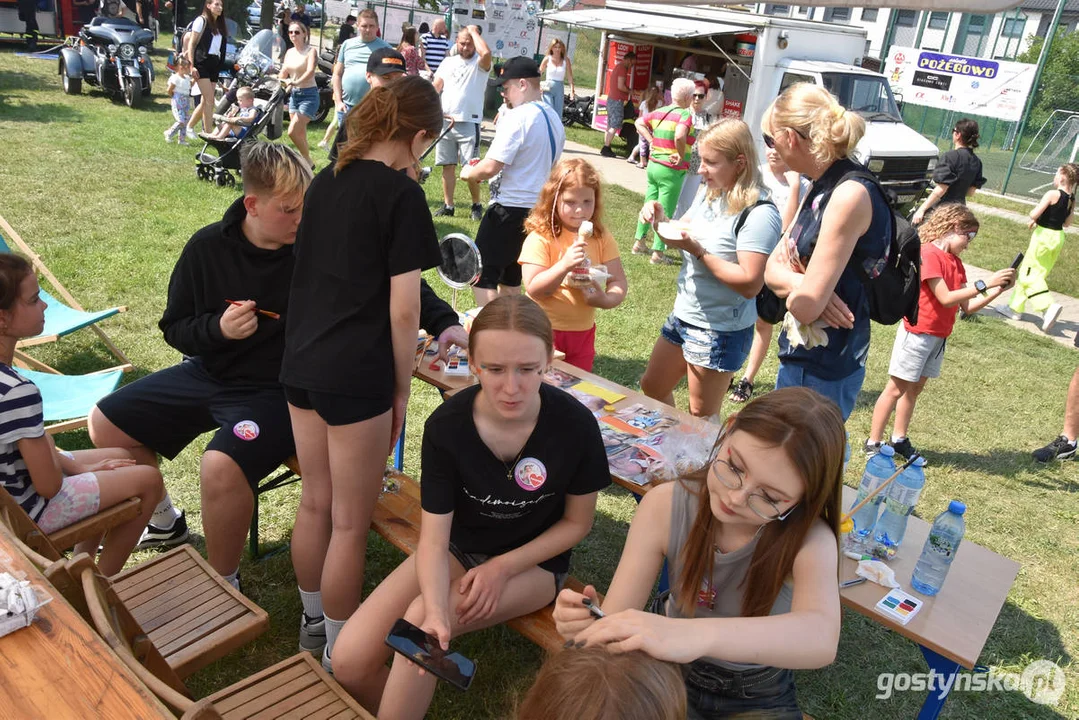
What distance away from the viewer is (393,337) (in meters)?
2.43

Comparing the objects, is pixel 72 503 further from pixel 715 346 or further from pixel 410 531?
pixel 715 346

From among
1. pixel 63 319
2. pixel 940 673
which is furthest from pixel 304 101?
pixel 940 673

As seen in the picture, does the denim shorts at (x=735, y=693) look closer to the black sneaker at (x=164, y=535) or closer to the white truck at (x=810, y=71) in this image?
the black sneaker at (x=164, y=535)

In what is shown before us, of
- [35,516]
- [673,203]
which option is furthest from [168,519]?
[673,203]

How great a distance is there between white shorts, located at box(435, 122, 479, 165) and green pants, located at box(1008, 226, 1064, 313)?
214 inches

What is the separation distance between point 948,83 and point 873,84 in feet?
10.1

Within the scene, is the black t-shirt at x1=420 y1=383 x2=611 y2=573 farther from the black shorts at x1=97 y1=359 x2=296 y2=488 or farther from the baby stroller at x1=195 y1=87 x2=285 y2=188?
the baby stroller at x1=195 y1=87 x2=285 y2=188

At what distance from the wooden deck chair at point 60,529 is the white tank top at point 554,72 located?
1150cm

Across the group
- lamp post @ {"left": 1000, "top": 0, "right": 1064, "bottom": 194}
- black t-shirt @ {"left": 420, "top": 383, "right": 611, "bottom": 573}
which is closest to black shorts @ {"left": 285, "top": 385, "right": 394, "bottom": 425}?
black t-shirt @ {"left": 420, "top": 383, "right": 611, "bottom": 573}

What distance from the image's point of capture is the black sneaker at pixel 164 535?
131 inches

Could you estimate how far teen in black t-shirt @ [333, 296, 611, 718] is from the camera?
2264 mm

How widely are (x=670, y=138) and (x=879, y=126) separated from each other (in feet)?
19.8

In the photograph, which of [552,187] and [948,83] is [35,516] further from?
[948,83]

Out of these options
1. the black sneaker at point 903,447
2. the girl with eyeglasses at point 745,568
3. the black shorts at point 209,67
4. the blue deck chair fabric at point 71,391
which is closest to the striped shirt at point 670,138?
the black sneaker at point 903,447
